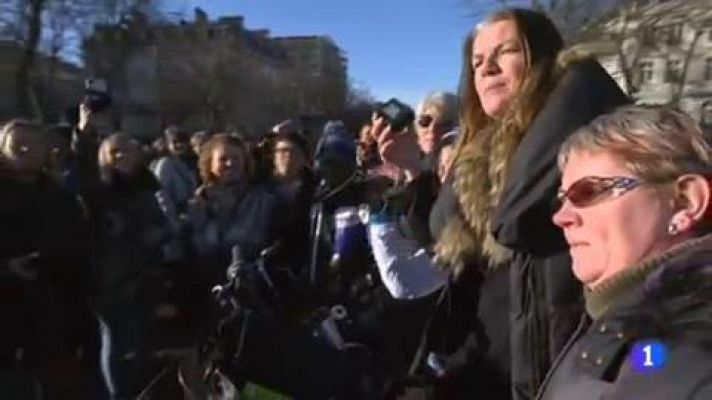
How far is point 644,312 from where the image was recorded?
5.57 feet

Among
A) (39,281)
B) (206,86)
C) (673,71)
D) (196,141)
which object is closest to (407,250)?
(39,281)

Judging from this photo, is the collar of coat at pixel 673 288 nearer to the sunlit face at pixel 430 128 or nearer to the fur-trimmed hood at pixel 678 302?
the fur-trimmed hood at pixel 678 302

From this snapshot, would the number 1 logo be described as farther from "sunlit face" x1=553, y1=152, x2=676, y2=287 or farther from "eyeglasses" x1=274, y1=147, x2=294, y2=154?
"eyeglasses" x1=274, y1=147, x2=294, y2=154

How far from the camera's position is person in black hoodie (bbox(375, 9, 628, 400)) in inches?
110

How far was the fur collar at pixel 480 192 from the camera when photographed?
9.74 feet

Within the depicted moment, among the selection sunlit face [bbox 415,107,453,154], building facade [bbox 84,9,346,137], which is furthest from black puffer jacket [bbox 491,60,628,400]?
building facade [bbox 84,9,346,137]

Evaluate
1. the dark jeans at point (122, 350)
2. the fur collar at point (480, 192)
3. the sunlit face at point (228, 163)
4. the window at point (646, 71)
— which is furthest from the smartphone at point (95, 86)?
the window at point (646, 71)

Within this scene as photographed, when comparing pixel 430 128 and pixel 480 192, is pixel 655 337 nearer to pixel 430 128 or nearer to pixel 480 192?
pixel 480 192

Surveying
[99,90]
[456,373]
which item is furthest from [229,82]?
[456,373]

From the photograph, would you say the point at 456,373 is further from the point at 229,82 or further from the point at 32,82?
the point at 229,82

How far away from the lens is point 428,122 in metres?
4.26

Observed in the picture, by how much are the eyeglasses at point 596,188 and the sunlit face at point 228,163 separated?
4.84 m

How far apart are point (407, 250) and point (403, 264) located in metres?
0.05

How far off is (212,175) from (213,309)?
107 centimetres
